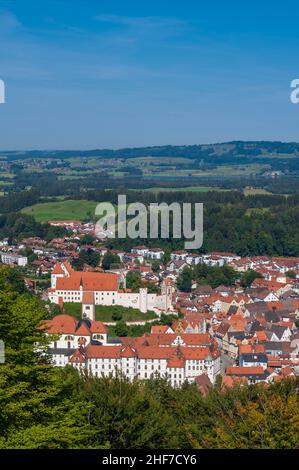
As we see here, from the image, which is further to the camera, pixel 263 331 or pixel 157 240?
pixel 157 240

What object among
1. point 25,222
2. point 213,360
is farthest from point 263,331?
point 25,222

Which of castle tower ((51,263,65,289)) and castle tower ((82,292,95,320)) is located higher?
castle tower ((51,263,65,289))

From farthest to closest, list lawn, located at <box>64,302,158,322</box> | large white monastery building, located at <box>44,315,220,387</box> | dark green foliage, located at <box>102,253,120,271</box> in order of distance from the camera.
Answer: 1. dark green foliage, located at <box>102,253,120,271</box>
2. lawn, located at <box>64,302,158,322</box>
3. large white monastery building, located at <box>44,315,220,387</box>

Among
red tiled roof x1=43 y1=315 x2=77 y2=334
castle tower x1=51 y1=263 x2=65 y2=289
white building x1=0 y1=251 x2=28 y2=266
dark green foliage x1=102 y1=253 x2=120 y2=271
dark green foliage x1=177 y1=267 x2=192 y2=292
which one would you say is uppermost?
castle tower x1=51 y1=263 x2=65 y2=289

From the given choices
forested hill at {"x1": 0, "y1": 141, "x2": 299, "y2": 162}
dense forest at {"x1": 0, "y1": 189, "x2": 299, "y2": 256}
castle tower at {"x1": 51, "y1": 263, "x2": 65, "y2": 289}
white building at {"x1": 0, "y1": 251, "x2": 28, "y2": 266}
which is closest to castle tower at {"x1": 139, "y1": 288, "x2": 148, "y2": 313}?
castle tower at {"x1": 51, "y1": 263, "x2": 65, "y2": 289}

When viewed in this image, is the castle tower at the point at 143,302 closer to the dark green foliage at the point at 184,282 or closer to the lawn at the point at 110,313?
the lawn at the point at 110,313

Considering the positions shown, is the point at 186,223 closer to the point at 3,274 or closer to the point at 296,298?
the point at 296,298

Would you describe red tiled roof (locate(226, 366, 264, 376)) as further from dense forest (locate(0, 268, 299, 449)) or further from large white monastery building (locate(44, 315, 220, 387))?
dense forest (locate(0, 268, 299, 449))
